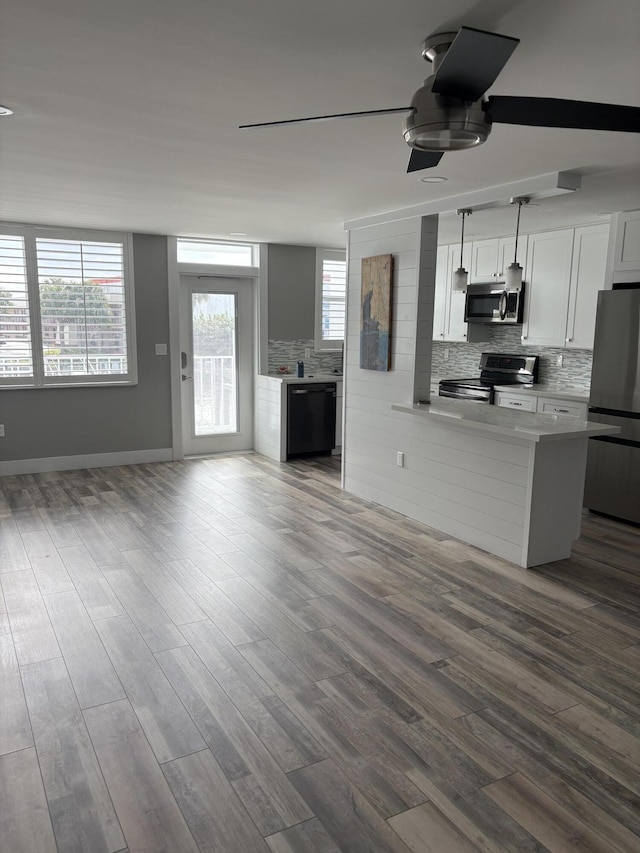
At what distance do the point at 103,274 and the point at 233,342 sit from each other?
159cm

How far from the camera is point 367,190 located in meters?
4.18

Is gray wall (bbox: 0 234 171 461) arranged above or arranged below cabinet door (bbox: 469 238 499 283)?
below

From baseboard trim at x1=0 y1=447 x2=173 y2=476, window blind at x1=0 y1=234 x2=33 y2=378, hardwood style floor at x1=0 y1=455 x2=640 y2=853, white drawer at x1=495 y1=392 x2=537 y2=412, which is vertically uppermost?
window blind at x1=0 y1=234 x2=33 y2=378

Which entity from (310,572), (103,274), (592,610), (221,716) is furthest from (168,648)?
(103,274)

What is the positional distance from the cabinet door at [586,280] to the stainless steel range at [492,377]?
740mm

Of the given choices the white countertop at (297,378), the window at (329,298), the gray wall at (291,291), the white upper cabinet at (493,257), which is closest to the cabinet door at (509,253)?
the white upper cabinet at (493,257)

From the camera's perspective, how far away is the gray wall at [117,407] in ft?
20.1

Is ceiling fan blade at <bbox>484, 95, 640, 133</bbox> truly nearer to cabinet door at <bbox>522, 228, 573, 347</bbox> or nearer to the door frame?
cabinet door at <bbox>522, 228, 573, 347</bbox>

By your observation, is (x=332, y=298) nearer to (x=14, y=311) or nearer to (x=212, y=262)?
(x=212, y=262)

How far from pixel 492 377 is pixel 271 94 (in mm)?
4864

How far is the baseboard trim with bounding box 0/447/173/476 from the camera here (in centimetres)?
616

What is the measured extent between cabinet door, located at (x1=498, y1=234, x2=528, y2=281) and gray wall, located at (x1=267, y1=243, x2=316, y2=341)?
2.17 m

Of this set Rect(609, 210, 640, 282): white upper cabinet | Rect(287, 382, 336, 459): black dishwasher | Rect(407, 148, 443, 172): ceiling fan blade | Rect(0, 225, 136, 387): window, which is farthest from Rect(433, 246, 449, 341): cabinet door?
Rect(407, 148, 443, 172): ceiling fan blade

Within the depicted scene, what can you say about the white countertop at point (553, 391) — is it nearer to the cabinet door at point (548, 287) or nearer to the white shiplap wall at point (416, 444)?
the cabinet door at point (548, 287)
